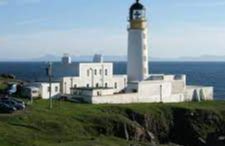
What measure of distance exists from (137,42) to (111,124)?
20710mm

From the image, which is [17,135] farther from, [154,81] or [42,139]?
[154,81]

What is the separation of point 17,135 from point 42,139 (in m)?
1.77

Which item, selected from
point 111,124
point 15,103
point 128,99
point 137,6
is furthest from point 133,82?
point 15,103

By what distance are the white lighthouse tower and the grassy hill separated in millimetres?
7663

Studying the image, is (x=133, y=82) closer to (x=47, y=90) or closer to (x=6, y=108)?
(x=47, y=90)

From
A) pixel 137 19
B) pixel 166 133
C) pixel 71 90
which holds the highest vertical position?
pixel 137 19

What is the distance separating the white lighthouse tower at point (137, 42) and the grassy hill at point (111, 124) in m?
7.66

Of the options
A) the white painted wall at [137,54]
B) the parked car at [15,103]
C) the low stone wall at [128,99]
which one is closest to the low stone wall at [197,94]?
the low stone wall at [128,99]

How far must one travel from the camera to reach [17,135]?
130ft

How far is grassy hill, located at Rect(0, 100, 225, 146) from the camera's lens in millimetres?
41156

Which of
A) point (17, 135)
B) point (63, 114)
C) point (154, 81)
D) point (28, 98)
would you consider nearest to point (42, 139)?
point (17, 135)

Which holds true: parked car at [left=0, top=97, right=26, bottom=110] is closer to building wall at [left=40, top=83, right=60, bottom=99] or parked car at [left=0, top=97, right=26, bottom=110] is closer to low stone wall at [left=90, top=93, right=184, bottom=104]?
building wall at [left=40, top=83, right=60, bottom=99]

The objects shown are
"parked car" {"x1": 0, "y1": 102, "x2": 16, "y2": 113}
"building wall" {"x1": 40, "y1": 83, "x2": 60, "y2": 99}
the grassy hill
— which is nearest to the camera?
the grassy hill

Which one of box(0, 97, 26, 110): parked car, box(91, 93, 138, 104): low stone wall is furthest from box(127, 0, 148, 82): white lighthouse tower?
box(0, 97, 26, 110): parked car
